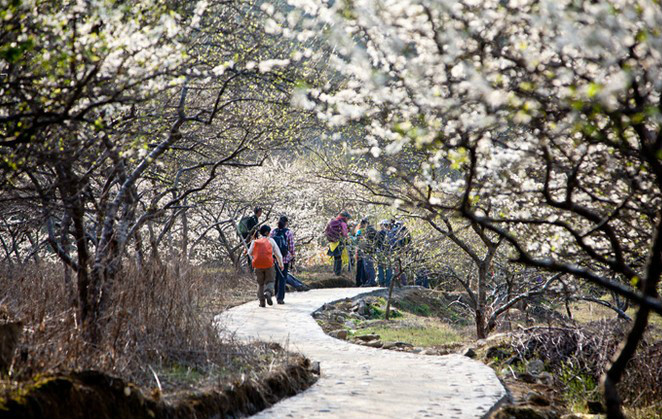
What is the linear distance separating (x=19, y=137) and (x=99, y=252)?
113 inches

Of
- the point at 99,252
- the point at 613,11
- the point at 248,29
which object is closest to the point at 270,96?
the point at 248,29

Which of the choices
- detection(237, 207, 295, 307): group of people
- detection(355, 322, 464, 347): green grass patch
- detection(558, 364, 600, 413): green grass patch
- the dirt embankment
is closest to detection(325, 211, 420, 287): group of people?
detection(355, 322, 464, 347): green grass patch

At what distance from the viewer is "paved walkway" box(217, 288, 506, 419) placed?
7480mm

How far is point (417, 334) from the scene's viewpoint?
15.8m

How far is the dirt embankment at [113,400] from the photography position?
4984 mm

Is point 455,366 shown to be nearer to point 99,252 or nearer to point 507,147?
point 507,147

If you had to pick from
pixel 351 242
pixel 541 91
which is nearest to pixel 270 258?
pixel 351 242

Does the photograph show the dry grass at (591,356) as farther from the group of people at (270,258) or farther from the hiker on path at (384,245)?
the hiker on path at (384,245)

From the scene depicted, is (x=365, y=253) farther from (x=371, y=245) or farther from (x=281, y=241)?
(x=281, y=241)

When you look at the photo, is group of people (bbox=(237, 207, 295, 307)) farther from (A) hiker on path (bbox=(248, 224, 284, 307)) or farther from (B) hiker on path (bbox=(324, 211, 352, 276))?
(B) hiker on path (bbox=(324, 211, 352, 276))

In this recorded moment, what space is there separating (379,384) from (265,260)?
7.53m

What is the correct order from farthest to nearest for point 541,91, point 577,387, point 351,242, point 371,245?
point 351,242
point 371,245
point 577,387
point 541,91

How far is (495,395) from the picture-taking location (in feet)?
27.9

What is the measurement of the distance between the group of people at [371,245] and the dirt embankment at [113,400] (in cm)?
1072
